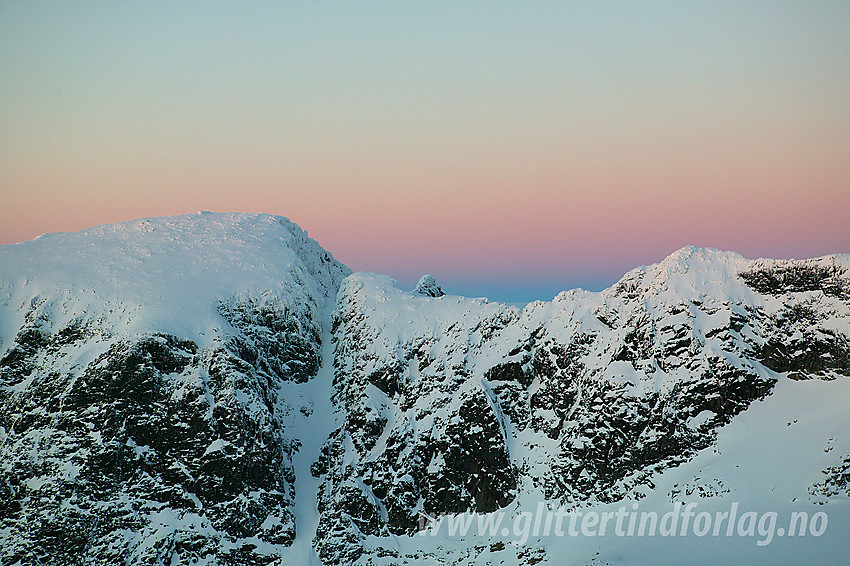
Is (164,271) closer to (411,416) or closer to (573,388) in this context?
(411,416)

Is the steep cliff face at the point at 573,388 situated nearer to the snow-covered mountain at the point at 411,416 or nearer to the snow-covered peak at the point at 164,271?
the snow-covered mountain at the point at 411,416

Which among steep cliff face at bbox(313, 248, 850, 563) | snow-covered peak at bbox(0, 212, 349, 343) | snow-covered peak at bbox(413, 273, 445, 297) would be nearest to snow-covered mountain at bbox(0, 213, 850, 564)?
steep cliff face at bbox(313, 248, 850, 563)

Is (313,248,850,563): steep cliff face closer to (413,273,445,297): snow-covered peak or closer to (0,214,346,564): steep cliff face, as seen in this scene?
(0,214,346,564): steep cliff face

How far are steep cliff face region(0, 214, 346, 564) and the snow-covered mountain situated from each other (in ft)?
0.88

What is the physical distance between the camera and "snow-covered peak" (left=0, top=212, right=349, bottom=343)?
92500mm

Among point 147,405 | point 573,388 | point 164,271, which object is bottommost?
point 147,405

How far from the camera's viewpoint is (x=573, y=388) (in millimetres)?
82875

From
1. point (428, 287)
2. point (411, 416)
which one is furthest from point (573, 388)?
point (428, 287)

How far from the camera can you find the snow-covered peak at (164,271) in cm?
9250

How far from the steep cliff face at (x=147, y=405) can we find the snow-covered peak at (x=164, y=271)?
0.99 feet

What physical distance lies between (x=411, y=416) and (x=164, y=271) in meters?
45.3

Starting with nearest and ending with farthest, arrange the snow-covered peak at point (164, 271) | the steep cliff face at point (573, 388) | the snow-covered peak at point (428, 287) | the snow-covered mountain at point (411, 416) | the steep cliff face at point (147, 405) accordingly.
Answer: the snow-covered mountain at point (411, 416)
the steep cliff face at point (573, 388)
the steep cliff face at point (147, 405)
the snow-covered peak at point (164, 271)
the snow-covered peak at point (428, 287)

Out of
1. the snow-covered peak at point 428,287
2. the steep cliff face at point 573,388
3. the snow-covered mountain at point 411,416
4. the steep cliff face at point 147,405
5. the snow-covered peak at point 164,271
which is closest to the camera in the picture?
the snow-covered mountain at point 411,416

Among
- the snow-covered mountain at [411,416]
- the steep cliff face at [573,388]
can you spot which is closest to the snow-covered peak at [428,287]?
the snow-covered mountain at [411,416]
